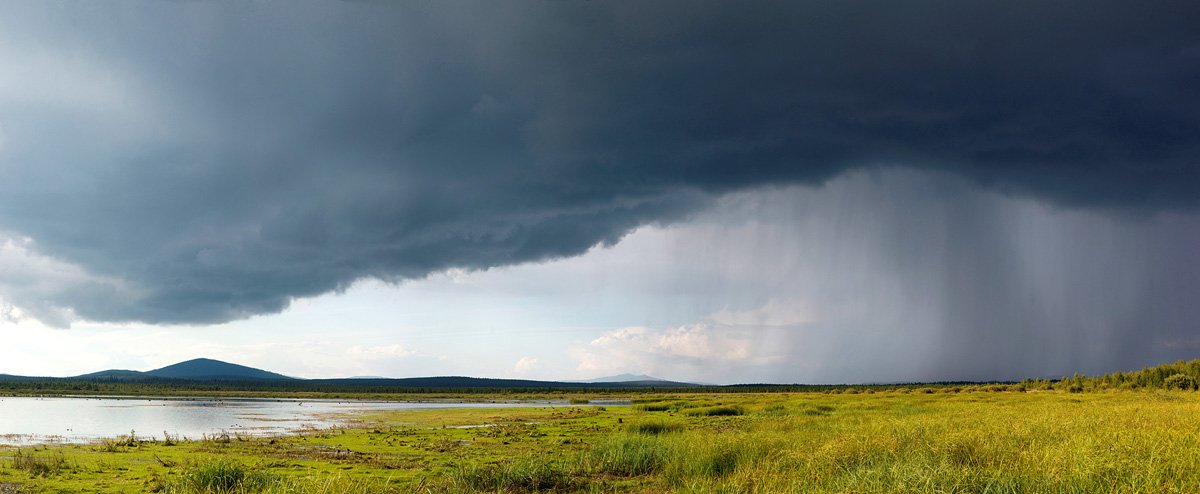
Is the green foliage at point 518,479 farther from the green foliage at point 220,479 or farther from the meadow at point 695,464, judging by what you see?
the green foliage at point 220,479

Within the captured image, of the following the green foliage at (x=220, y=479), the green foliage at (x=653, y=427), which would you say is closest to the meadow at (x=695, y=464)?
the green foliage at (x=220, y=479)

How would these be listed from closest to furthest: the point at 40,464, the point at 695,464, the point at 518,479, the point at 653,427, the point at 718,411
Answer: the point at 518,479
the point at 695,464
the point at 40,464
the point at 653,427
the point at 718,411

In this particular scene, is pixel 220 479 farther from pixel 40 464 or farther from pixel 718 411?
pixel 718 411

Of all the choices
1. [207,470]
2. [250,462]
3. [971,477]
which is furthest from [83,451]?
[971,477]

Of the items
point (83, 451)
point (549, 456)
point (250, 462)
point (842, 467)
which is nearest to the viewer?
point (842, 467)

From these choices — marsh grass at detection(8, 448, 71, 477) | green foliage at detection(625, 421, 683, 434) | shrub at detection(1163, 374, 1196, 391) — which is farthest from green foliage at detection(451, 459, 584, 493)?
shrub at detection(1163, 374, 1196, 391)

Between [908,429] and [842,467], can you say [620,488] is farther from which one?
[908,429]

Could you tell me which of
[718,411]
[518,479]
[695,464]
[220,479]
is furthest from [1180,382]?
[220,479]

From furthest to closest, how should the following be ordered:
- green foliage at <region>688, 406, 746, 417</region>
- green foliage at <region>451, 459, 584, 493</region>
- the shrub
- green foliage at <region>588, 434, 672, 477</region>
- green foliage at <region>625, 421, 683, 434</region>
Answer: the shrub → green foliage at <region>688, 406, 746, 417</region> → green foliage at <region>625, 421, 683, 434</region> → green foliage at <region>588, 434, 672, 477</region> → green foliage at <region>451, 459, 584, 493</region>

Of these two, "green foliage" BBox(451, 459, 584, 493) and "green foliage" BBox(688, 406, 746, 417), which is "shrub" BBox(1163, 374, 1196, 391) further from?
"green foliage" BBox(451, 459, 584, 493)

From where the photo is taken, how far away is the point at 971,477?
13508 millimetres

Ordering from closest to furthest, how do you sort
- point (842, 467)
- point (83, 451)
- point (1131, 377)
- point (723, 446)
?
point (842, 467) < point (723, 446) < point (83, 451) < point (1131, 377)

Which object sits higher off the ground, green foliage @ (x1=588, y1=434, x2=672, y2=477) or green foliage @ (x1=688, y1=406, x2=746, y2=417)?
green foliage @ (x1=588, y1=434, x2=672, y2=477)

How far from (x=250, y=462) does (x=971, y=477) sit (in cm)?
2470
